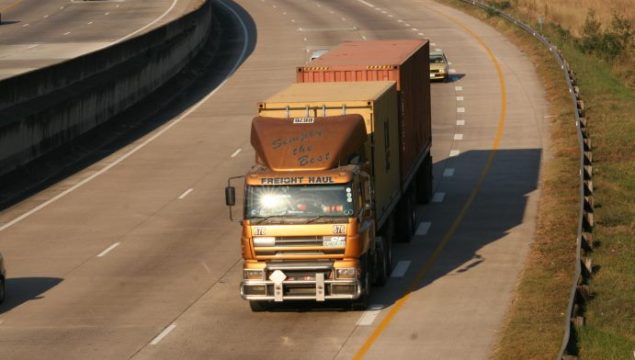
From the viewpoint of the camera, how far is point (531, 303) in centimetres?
2397

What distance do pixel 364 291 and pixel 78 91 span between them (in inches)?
908

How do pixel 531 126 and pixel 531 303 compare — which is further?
pixel 531 126

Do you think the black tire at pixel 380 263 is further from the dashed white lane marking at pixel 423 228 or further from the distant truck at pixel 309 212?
the dashed white lane marking at pixel 423 228

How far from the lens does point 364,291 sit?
23719 mm

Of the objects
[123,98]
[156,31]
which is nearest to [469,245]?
[123,98]

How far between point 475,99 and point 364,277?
30840 millimetres

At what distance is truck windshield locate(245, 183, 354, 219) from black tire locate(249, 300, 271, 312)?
1985mm

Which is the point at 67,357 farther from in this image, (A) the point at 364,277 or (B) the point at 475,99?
(B) the point at 475,99

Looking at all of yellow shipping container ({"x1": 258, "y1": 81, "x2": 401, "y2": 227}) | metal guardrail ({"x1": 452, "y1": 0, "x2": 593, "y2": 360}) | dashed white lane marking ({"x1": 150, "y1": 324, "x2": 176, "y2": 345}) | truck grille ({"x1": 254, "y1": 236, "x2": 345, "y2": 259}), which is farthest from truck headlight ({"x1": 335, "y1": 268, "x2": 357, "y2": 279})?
metal guardrail ({"x1": 452, "y1": 0, "x2": 593, "y2": 360})

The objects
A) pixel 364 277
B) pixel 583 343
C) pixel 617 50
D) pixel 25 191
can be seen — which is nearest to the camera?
pixel 583 343

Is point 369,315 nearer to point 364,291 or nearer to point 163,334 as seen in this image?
point 364,291

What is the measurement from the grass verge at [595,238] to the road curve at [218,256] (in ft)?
1.64

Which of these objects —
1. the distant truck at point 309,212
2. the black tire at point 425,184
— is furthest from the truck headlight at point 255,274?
the black tire at point 425,184

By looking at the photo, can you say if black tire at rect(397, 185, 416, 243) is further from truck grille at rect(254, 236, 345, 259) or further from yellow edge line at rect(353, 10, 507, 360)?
truck grille at rect(254, 236, 345, 259)
